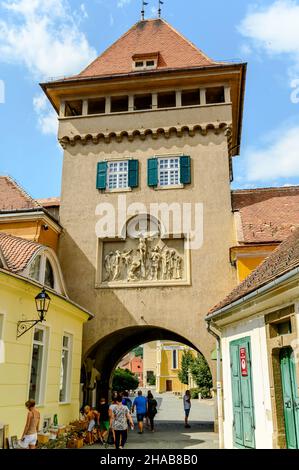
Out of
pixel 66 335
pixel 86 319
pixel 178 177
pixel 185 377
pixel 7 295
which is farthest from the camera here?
pixel 185 377

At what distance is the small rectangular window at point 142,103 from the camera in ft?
69.9

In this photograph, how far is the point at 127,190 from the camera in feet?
64.2

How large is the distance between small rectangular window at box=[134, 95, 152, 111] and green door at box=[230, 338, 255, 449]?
45.3 ft

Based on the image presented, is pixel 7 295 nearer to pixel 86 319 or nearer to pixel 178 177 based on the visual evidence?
pixel 86 319

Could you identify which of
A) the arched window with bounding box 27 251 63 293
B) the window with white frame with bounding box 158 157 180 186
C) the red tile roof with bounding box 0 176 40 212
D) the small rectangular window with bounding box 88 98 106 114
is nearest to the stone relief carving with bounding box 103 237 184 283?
the window with white frame with bounding box 158 157 180 186

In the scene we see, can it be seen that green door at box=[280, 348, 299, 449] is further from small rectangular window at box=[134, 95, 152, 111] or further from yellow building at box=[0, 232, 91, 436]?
small rectangular window at box=[134, 95, 152, 111]

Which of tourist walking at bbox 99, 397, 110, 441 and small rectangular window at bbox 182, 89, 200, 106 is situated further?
small rectangular window at bbox 182, 89, 200, 106

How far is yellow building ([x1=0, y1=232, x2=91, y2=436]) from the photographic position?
10664mm

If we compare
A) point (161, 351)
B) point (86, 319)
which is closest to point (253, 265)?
point (86, 319)

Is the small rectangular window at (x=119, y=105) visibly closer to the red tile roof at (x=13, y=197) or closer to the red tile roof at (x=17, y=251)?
the red tile roof at (x=13, y=197)

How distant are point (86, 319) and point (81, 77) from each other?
36.4 feet

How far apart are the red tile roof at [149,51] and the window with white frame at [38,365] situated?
13.2 meters

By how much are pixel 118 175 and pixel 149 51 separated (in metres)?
7.37
